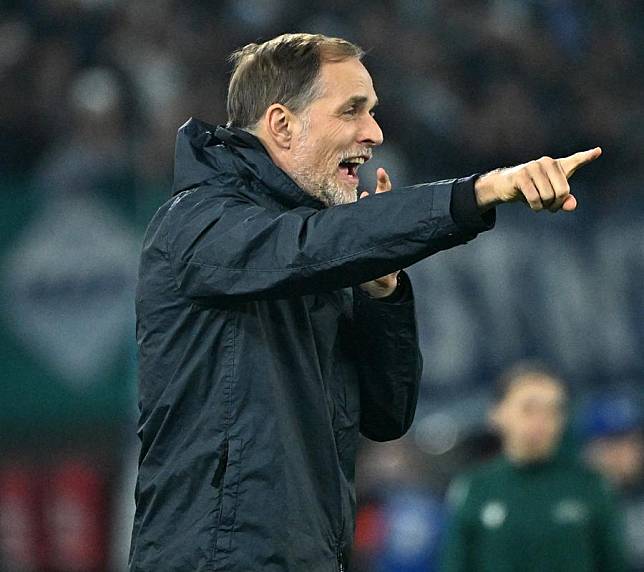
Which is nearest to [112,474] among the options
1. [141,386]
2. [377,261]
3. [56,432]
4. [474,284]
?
[56,432]

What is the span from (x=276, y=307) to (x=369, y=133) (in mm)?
325

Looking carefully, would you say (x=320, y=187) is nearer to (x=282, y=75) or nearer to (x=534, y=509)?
(x=282, y=75)

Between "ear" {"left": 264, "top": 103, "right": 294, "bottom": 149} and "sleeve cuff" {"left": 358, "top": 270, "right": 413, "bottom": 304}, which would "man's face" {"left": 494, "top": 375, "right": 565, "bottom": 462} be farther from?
"ear" {"left": 264, "top": 103, "right": 294, "bottom": 149}

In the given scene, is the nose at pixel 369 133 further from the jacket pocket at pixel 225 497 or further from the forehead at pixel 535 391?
the forehead at pixel 535 391

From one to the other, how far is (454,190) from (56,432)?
3.31 metres

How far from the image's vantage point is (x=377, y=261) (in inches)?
68.0

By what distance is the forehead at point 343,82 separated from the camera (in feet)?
6.78

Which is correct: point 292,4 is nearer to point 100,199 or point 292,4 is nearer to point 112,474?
point 100,199

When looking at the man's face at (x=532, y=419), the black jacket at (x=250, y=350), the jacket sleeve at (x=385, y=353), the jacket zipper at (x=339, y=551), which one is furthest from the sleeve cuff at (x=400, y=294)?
the man's face at (x=532, y=419)

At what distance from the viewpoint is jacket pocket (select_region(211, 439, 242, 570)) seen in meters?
1.82

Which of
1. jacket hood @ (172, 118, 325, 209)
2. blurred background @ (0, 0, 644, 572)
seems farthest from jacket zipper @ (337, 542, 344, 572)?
blurred background @ (0, 0, 644, 572)

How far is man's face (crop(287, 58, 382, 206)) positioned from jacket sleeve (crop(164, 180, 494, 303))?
211 mm

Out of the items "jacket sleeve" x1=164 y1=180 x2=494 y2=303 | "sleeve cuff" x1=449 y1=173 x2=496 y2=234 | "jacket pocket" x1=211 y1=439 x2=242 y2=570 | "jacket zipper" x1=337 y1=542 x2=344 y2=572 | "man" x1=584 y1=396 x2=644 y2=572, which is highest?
"sleeve cuff" x1=449 y1=173 x2=496 y2=234

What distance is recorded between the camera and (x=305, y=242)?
1754mm
